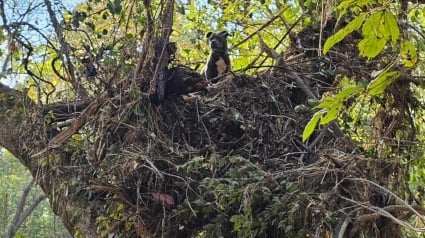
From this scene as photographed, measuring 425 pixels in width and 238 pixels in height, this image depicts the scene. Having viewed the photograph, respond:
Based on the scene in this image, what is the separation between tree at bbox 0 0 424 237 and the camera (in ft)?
10.4

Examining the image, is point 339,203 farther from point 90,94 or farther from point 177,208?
point 90,94

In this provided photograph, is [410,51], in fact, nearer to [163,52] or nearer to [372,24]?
[372,24]

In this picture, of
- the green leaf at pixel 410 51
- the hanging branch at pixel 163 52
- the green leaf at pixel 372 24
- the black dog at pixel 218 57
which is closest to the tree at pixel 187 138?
the hanging branch at pixel 163 52

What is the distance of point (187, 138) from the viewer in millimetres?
3691

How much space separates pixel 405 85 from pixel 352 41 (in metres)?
0.69

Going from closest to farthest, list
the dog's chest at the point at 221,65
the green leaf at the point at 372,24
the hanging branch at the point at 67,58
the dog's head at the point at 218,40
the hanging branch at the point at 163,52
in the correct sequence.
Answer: the green leaf at the point at 372,24, the hanging branch at the point at 163,52, the hanging branch at the point at 67,58, the dog's chest at the point at 221,65, the dog's head at the point at 218,40

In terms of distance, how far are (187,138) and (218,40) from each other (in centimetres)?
216

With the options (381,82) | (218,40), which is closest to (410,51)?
(381,82)

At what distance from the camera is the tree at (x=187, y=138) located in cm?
316

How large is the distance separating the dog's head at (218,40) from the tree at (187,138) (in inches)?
50.8

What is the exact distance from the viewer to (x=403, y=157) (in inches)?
142

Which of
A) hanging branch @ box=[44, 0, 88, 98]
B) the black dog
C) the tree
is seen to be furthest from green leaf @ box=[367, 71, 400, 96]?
the black dog

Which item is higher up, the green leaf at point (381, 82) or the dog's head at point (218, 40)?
the green leaf at point (381, 82)

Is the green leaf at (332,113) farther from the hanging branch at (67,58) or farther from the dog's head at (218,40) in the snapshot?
the dog's head at (218,40)
